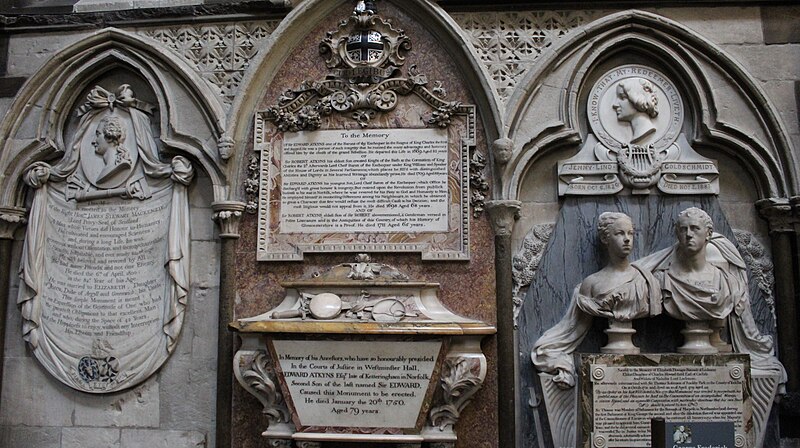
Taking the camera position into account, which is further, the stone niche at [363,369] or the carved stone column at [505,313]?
the carved stone column at [505,313]

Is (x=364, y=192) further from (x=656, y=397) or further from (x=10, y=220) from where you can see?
(x=10, y=220)

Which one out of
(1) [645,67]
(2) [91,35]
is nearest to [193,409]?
(2) [91,35]

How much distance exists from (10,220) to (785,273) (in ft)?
19.2

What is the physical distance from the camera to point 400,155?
534 centimetres

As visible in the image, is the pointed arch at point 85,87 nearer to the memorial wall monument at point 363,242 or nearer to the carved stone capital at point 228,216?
the carved stone capital at point 228,216

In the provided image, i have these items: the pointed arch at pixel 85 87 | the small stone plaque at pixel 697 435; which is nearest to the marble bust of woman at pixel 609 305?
the small stone plaque at pixel 697 435

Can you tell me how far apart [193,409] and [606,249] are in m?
3.26

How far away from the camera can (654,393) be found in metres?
4.56

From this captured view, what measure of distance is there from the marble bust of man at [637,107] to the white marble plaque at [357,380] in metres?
2.17

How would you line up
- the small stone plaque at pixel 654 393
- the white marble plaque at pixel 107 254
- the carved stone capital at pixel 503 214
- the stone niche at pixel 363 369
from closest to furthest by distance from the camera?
the small stone plaque at pixel 654 393
the stone niche at pixel 363 369
the carved stone capital at pixel 503 214
the white marble plaque at pixel 107 254

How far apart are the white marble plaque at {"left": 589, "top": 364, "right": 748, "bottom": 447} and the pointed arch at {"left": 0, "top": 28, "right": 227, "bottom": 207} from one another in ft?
10.9

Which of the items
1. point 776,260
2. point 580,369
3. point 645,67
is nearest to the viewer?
point 580,369

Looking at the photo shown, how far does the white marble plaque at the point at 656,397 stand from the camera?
4512 mm

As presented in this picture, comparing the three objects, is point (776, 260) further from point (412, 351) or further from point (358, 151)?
point (358, 151)
